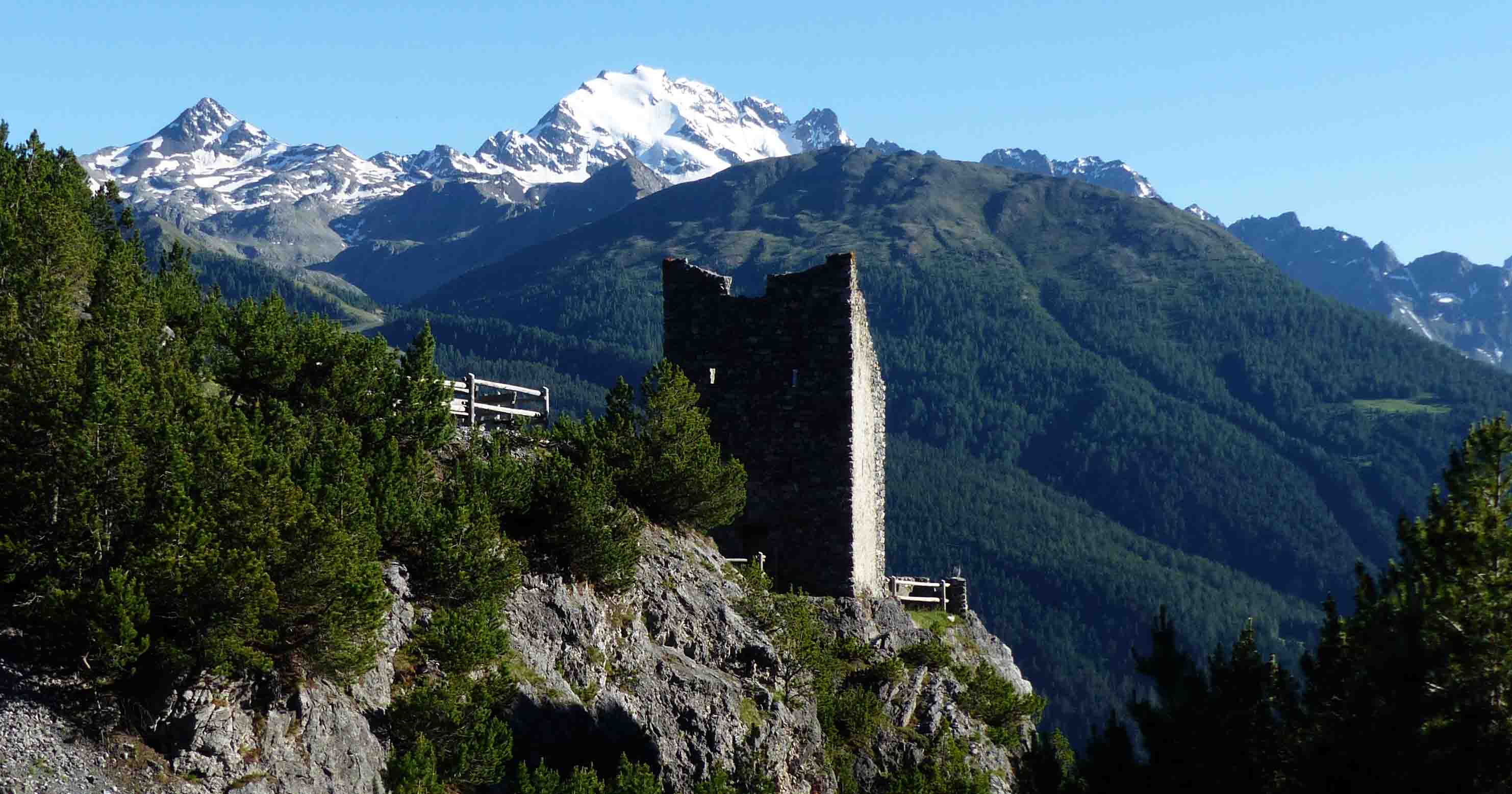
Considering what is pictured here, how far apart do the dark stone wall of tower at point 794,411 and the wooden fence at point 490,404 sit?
3.66m

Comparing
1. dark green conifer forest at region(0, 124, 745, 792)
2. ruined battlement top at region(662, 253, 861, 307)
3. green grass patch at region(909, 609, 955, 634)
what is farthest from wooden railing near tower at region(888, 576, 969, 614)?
dark green conifer forest at region(0, 124, 745, 792)

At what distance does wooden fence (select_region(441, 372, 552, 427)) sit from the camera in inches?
1391

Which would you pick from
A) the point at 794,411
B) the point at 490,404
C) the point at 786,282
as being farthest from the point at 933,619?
the point at 490,404

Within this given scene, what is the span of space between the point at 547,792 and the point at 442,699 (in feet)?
7.26

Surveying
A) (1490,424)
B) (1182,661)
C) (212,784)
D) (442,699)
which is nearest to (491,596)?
(442,699)

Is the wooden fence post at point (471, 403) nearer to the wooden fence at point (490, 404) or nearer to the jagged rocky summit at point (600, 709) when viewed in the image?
the wooden fence at point (490, 404)

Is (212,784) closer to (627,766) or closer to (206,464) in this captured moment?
(206,464)

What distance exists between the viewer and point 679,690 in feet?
97.5

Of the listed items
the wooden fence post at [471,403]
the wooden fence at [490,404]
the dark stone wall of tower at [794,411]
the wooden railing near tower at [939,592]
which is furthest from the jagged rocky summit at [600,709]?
the wooden fence at [490,404]

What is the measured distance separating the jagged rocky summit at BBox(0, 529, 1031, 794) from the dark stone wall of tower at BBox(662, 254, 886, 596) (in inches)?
74.0

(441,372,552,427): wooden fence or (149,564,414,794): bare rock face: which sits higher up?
(441,372,552,427): wooden fence

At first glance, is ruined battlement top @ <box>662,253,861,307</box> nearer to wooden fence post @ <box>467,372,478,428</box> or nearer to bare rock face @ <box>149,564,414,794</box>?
wooden fence post @ <box>467,372,478,428</box>

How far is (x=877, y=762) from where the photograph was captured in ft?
111

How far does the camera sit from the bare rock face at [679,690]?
2770 centimetres
